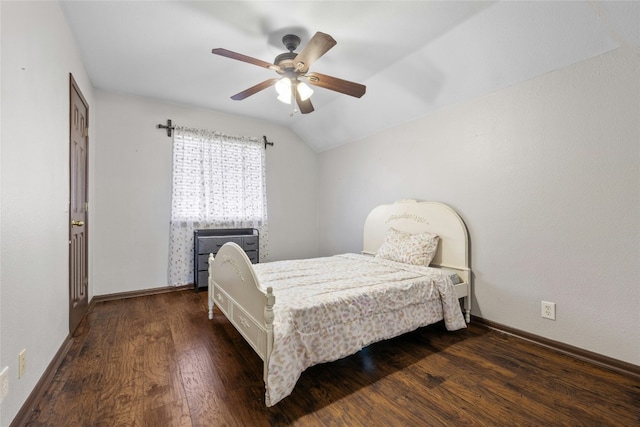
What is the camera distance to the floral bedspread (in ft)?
5.34

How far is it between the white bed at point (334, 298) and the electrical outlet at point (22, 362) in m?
1.11

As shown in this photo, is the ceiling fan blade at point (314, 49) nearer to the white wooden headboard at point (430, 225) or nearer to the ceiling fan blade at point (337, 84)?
the ceiling fan blade at point (337, 84)

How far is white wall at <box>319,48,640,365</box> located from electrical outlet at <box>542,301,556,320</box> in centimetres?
5

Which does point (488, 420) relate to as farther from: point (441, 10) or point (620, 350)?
point (441, 10)

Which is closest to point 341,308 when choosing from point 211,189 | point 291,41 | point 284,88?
point 284,88

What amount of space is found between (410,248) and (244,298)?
1.81m

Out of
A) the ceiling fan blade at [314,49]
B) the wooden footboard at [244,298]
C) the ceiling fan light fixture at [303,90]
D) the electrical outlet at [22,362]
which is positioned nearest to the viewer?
the electrical outlet at [22,362]

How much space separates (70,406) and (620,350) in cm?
342

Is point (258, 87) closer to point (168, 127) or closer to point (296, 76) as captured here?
point (296, 76)

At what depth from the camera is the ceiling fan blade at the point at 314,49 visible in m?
1.80

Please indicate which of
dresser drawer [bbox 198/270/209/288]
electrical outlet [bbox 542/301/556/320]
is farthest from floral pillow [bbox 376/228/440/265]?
dresser drawer [bbox 198/270/209/288]

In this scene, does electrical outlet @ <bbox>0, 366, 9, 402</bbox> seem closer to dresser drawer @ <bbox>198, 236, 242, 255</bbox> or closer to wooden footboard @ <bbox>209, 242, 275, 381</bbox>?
wooden footboard @ <bbox>209, 242, 275, 381</bbox>

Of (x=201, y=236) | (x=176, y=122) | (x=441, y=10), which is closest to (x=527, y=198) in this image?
(x=441, y=10)

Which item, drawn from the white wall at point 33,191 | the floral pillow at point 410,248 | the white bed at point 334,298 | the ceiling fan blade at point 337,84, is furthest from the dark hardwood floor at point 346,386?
the ceiling fan blade at point 337,84
